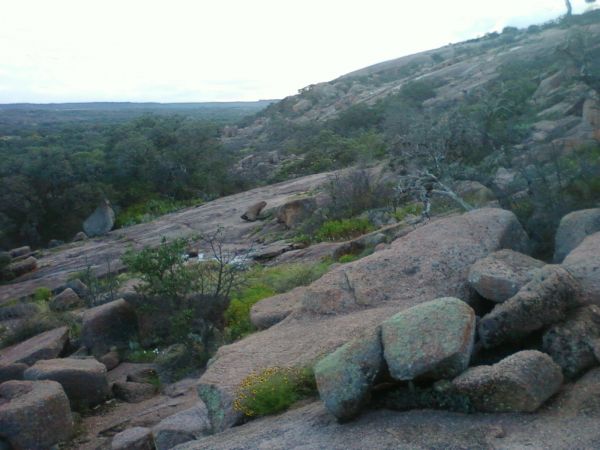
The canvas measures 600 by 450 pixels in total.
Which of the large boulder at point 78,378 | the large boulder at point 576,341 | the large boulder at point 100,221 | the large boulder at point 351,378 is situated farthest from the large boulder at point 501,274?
the large boulder at point 100,221

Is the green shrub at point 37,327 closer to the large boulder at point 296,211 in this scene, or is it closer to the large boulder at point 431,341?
the large boulder at point 296,211

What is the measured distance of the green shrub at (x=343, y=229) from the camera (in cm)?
1398

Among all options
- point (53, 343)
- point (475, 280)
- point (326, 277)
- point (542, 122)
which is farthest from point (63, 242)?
point (475, 280)

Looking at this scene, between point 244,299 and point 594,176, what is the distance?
5.23m

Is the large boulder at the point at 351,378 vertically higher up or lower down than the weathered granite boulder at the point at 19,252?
higher up

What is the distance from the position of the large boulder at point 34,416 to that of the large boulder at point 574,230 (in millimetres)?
5522

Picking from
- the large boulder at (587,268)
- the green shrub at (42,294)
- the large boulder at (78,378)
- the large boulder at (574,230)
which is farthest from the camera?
the green shrub at (42,294)

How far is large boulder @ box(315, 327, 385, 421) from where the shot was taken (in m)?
4.54

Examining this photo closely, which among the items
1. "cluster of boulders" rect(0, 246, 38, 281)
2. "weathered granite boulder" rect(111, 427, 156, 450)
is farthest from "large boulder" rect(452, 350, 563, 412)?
"cluster of boulders" rect(0, 246, 38, 281)

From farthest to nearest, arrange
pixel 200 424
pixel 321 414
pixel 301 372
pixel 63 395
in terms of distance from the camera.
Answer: pixel 63 395 < pixel 200 424 < pixel 301 372 < pixel 321 414

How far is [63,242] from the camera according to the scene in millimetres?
26188

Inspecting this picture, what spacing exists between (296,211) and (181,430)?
1176 centimetres

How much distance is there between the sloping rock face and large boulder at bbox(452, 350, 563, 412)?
153 centimetres

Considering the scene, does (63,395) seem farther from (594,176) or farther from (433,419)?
(594,176)
